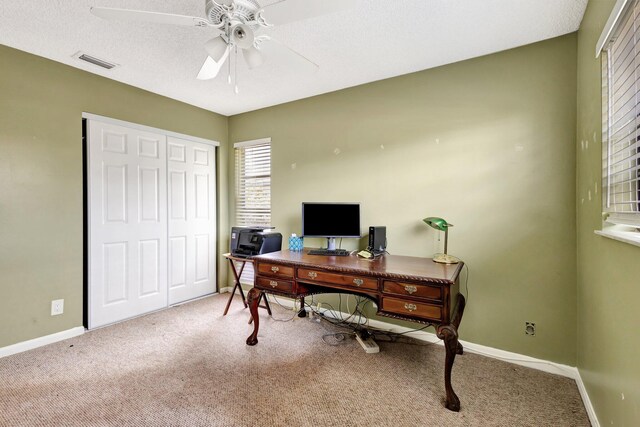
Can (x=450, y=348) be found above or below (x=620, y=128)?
below

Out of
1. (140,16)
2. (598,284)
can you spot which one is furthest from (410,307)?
(140,16)

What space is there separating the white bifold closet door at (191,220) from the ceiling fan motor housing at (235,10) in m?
2.32

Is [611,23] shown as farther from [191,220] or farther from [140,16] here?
[191,220]

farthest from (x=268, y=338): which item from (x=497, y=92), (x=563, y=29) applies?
(x=563, y=29)

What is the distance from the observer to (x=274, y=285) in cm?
245

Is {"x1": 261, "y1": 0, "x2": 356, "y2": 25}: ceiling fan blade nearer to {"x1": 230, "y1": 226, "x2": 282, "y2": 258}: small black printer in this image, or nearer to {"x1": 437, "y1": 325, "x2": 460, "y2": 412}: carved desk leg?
{"x1": 437, "y1": 325, "x2": 460, "y2": 412}: carved desk leg

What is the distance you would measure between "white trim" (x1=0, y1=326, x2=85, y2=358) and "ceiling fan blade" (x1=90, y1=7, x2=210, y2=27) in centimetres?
267

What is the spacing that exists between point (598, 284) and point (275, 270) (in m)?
2.11

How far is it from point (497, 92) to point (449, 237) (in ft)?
4.08

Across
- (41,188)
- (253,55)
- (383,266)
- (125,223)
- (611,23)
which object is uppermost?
(253,55)

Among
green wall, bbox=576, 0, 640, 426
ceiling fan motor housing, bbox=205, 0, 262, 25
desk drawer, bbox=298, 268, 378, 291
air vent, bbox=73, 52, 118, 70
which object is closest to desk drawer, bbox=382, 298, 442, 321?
desk drawer, bbox=298, 268, 378, 291

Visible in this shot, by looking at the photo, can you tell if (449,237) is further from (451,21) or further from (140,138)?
(140,138)

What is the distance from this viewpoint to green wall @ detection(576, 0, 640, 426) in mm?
1161

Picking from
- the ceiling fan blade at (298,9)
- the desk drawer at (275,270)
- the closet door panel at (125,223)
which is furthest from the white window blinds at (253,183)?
the ceiling fan blade at (298,9)
